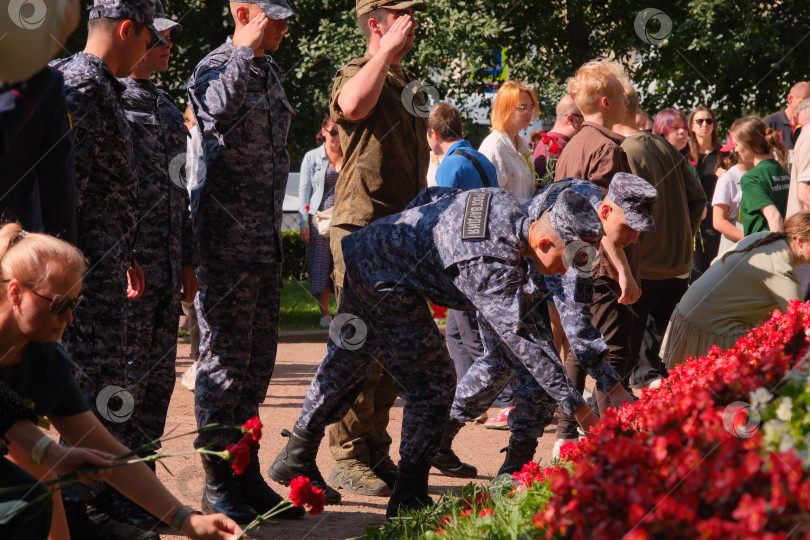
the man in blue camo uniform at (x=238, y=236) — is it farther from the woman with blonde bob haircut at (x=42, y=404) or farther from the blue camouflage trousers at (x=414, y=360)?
the woman with blonde bob haircut at (x=42, y=404)

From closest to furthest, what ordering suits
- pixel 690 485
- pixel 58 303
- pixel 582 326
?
pixel 690 485 < pixel 58 303 < pixel 582 326

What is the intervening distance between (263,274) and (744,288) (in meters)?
2.93

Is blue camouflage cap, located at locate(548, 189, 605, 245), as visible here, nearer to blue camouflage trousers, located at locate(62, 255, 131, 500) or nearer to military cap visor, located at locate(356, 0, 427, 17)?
military cap visor, located at locate(356, 0, 427, 17)

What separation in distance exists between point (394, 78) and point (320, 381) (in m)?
1.57

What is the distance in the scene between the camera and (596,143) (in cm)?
588

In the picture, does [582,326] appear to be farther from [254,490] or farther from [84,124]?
[84,124]

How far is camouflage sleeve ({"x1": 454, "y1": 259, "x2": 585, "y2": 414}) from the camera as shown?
376 cm

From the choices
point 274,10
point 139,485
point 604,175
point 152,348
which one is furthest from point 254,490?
point 604,175

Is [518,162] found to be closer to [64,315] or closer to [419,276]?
[419,276]

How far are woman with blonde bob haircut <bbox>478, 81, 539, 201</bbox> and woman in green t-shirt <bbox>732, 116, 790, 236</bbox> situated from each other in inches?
78.1

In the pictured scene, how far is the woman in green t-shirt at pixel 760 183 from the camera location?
7969 mm

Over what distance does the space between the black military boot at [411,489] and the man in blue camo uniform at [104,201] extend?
3.91ft

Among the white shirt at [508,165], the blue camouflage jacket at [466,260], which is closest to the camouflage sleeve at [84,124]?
the blue camouflage jacket at [466,260]

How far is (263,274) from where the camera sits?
4668 millimetres
